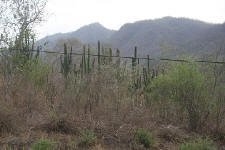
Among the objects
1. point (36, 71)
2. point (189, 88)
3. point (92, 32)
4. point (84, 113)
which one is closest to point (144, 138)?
point (84, 113)

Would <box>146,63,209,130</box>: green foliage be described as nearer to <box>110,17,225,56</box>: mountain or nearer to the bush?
the bush

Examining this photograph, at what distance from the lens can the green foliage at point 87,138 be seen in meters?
7.89

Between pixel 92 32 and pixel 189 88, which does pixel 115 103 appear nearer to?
pixel 189 88

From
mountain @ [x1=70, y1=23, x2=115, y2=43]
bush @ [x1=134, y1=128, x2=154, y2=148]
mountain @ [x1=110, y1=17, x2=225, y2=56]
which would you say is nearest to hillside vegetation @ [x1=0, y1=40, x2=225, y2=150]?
bush @ [x1=134, y1=128, x2=154, y2=148]

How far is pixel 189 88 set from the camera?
988 cm

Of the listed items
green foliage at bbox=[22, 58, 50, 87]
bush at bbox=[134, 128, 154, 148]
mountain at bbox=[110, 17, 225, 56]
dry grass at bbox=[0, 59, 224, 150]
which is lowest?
bush at bbox=[134, 128, 154, 148]

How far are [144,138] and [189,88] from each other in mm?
2028

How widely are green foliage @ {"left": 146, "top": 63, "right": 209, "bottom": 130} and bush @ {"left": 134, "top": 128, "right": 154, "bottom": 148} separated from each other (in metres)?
1.83

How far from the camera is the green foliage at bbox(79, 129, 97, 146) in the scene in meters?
7.89

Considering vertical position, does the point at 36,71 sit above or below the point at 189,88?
→ above

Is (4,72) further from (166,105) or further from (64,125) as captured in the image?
(166,105)

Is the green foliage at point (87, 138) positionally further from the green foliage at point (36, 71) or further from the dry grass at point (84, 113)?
the green foliage at point (36, 71)

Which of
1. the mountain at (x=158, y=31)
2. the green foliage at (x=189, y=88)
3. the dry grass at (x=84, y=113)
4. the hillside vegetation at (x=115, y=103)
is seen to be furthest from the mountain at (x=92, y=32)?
the green foliage at (x=189, y=88)

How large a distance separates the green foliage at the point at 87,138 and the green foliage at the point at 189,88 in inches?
102
